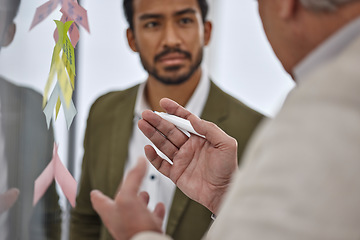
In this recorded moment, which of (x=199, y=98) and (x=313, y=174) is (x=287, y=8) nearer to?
(x=313, y=174)

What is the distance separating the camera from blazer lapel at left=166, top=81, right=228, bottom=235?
61.5 inches

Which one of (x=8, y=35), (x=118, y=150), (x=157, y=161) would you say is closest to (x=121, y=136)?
(x=118, y=150)

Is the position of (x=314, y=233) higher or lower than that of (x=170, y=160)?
higher

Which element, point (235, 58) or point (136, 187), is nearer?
point (136, 187)

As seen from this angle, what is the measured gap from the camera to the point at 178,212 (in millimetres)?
1562

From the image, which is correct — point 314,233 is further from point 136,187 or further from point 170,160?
point 170,160

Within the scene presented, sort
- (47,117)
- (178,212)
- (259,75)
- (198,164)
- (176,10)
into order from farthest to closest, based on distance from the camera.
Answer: (259,75)
(176,10)
(178,212)
(198,164)
(47,117)

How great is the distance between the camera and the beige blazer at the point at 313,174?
427mm

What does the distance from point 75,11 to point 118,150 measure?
917mm

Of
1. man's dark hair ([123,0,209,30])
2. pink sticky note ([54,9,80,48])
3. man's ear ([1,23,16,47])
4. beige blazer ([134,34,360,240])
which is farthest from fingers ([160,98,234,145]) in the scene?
man's dark hair ([123,0,209,30])

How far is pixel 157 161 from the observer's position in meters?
0.96

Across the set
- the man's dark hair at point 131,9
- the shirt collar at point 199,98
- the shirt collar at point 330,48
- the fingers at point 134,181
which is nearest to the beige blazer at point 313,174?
the shirt collar at point 330,48

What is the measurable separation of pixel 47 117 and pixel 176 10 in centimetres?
99

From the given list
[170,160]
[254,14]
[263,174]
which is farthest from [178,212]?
[254,14]
